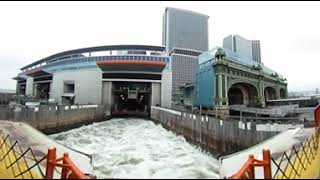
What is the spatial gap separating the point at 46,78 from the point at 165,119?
51.9 m

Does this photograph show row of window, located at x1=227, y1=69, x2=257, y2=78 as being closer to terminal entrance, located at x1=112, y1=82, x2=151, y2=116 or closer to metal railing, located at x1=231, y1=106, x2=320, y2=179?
terminal entrance, located at x1=112, y1=82, x2=151, y2=116

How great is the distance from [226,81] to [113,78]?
941 inches

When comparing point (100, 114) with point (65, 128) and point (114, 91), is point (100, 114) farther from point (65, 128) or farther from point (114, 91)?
point (65, 128)

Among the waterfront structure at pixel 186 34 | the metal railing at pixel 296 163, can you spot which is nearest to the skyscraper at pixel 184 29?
the waterfront structure at pixel 186 34

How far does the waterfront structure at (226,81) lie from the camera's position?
49.2 m

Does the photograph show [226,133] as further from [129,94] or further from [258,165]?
[129,94]

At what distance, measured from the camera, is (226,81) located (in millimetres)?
50219

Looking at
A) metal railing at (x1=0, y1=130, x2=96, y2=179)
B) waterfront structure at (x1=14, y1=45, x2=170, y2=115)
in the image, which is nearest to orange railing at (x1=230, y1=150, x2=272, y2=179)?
metal railing at (x1=0, y1=130, x2=96, y2=179)

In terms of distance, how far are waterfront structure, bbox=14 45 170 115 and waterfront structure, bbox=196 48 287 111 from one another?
10316mm

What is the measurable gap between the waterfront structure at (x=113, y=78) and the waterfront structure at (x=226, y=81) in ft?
33.8

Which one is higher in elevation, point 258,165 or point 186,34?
point 186,34

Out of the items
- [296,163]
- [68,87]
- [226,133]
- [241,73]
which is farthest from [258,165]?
[68,87]

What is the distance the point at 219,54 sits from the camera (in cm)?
4934

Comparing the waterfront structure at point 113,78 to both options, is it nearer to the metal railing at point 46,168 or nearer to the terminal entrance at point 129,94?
the terminal entrance at point 129,94
